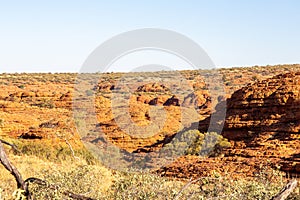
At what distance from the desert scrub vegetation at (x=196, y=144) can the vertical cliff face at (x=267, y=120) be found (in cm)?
60

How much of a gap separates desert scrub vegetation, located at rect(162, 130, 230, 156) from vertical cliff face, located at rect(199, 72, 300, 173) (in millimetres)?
598

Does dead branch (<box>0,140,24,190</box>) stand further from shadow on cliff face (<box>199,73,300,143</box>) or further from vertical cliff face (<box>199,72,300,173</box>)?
shadow on cliff face (<box>199,73,300,143</box>)

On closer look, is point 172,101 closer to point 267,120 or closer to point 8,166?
point 267,120

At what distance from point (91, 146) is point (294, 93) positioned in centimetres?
859

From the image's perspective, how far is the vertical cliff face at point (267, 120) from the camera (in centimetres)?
1487

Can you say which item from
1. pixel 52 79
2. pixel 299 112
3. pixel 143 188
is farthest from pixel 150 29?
pixel 52 79

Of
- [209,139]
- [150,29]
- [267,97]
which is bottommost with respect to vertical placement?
[209,139]

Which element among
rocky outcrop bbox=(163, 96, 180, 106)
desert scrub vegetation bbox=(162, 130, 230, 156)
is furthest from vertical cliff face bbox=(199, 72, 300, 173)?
rocky outcrop bbox=(163, 96, 180, 106)

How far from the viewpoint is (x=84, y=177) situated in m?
7.57

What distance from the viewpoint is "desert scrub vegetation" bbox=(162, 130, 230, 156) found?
1677 cm

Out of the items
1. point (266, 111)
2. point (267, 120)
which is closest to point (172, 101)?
point (266, 111)

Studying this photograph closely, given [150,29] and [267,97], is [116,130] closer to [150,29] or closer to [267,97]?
[150,29]

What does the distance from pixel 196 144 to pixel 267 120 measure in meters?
3.05

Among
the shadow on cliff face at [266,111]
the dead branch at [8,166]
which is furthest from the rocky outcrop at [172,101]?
the dead branch at [8,166]
